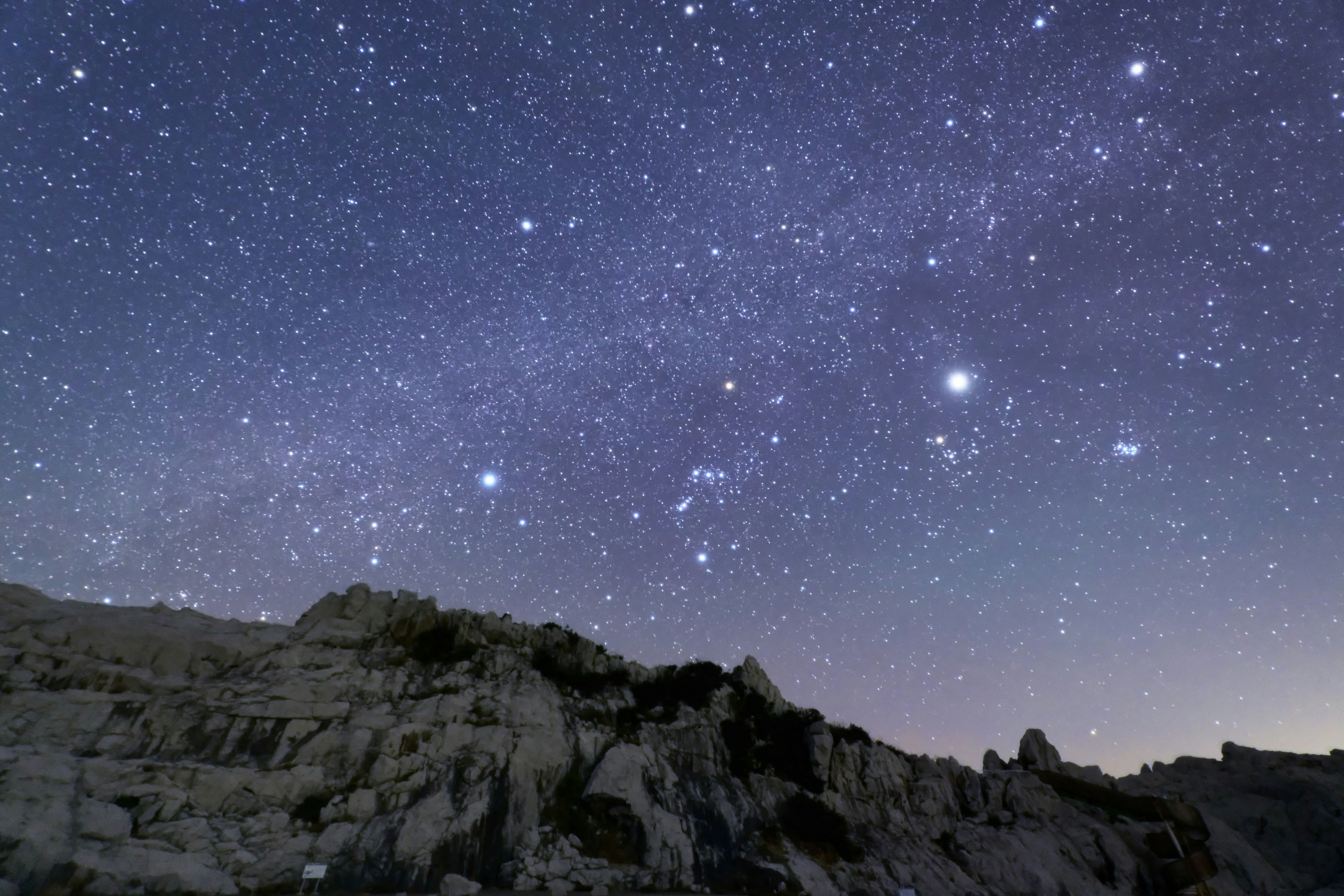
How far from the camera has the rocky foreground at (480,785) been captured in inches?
879

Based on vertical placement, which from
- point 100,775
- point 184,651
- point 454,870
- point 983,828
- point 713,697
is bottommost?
point 454,870

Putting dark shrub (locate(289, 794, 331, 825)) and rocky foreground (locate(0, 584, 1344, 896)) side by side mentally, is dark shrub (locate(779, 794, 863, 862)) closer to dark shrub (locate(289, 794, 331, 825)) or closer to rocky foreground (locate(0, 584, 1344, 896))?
rocky foreground (locate(0, 584, 1344, 896))

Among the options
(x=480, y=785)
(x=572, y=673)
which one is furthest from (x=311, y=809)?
(x=572, y=673)

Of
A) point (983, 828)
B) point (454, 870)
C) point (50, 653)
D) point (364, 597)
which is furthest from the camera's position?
point (983, 828)

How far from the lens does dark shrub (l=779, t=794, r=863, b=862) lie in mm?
33219

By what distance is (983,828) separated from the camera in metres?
39.4

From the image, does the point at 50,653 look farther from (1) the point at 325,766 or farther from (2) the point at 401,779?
(2) the point at 401,779

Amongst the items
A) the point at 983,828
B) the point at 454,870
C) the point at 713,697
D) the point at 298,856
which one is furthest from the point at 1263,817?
the point at 298,856

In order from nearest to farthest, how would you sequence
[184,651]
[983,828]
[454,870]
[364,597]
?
[454,870]
[184,651]
[364,597]
[983,828]

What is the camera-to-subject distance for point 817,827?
3403 cm

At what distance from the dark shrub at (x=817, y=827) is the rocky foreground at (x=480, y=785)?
141mm

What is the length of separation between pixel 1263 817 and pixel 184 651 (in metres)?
75.9

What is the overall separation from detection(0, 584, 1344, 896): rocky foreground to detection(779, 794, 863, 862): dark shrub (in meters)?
0.14

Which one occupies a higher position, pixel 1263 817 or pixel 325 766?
pixel 1263 817
